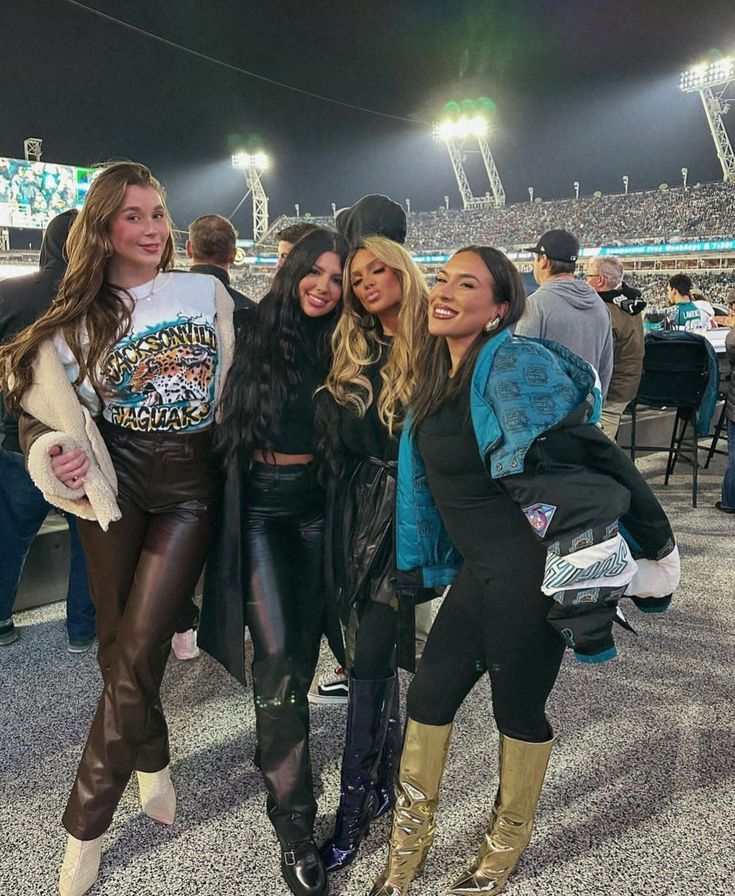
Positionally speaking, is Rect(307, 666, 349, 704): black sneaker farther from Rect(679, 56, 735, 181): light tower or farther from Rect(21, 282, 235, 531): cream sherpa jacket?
Rect(679, 56, 735, 181): light tower

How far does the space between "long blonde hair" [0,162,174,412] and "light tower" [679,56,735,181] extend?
96.3 feet

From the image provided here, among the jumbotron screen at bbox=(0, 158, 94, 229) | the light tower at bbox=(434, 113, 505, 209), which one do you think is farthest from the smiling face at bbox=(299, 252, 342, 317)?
the light tower at bbox=(434, 113, 505, 209)

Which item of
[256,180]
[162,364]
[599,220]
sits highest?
[256,180]

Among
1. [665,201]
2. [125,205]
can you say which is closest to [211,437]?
[125,205]

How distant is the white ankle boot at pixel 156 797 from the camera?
5.16 feet

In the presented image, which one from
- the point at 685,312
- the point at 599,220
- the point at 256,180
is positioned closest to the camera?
the point at 685,312

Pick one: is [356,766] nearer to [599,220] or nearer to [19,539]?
[19,539]

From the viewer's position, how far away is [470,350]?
1.25 meters

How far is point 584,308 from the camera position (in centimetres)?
308

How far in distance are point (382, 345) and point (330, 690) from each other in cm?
134

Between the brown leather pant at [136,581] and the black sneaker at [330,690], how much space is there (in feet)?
2.79

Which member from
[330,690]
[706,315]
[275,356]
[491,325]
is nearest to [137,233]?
[275,356]

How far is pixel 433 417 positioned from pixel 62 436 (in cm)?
80

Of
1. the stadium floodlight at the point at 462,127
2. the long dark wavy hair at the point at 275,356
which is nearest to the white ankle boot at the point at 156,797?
the long dark wavy hair at the point at 275,356
